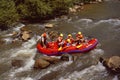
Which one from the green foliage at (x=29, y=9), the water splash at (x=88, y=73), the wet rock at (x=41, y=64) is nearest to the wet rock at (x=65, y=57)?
the wet rock at (x=41, y=64)

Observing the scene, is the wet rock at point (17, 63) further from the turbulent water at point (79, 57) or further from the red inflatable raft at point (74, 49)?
the red inflatable raft at point (74, 49)

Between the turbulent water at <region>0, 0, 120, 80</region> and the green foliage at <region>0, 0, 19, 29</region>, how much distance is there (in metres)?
0.69

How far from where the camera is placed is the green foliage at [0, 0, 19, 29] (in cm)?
2000

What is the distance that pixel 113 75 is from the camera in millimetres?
12672

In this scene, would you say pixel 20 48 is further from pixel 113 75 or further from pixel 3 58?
pixel 113 75

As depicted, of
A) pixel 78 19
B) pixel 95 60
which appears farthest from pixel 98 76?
pixel 78 19

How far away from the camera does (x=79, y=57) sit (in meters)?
14.9

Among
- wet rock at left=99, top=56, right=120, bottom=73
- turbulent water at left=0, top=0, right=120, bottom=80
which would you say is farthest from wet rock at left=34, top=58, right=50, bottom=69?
wet rock at left=99, top=56, right=120, bottom=73

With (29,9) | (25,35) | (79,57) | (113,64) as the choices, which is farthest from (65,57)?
(29,9)

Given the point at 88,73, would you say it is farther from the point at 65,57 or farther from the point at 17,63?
the point at 17,63

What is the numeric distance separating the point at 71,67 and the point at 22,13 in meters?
9.37

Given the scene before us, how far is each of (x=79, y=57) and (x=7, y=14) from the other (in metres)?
8.00

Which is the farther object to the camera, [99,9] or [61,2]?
[99,9]

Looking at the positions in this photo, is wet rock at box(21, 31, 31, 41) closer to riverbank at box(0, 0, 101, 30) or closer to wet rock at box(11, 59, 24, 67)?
riverbank at box(0, 0, 101, 30)
